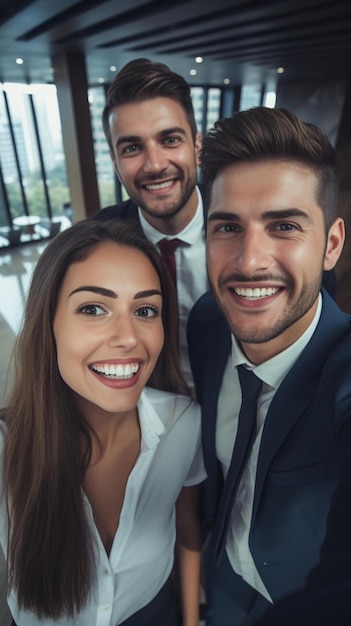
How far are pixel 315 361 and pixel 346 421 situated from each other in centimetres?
20

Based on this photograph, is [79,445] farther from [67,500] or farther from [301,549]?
[301,549]

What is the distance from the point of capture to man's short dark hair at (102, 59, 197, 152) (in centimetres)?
186

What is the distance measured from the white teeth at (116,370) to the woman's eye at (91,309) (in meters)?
0.16

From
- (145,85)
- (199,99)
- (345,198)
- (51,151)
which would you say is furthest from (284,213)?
(199,99)

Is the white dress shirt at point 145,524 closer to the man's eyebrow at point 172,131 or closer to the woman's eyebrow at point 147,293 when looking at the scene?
the woman's eyebrow at point 147,293

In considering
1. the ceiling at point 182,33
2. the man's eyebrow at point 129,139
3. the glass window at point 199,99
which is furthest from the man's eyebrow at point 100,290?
the glass window at point 199,99

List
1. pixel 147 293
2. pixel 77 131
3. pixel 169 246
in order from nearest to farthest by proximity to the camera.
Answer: pixel 147 293 → pixel 169 246 → pixel 77 131

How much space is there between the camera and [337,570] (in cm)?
101

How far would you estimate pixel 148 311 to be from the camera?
45.3 inches

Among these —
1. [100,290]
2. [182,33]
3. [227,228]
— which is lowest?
[100,290]

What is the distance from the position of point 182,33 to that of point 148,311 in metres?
4.72

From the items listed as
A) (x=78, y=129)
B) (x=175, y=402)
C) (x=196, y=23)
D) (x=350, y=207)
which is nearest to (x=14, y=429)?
(x=175, y=402)

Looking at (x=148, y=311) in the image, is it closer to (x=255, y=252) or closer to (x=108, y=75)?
(x=255, y=252)

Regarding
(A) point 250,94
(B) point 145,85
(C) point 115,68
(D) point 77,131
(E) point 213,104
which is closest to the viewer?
(B) point 145,85
